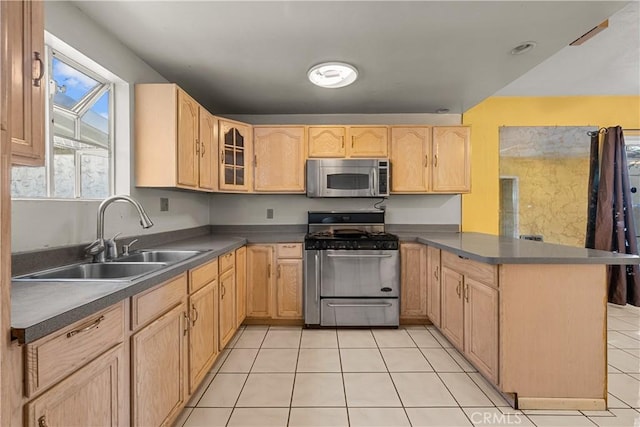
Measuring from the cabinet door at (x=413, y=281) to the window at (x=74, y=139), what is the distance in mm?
2556

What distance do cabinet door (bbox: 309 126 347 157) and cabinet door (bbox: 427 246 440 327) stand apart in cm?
136

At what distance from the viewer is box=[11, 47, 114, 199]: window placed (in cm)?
158

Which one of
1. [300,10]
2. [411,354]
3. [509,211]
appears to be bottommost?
[411,354]

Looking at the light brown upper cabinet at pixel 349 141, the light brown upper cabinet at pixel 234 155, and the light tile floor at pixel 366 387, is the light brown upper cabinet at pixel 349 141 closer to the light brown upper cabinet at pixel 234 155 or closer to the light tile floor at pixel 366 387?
the light brown upper cabinet at pixel 234 155

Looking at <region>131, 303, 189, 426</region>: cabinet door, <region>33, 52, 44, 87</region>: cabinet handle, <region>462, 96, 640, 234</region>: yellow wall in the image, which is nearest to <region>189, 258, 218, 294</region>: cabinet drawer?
<region>131, 303, 189, 426</region>: cabinet door

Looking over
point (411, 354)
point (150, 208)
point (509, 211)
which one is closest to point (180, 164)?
point (150, 208)

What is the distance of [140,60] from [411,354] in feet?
9.95

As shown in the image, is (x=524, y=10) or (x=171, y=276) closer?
(x=171, y=276)

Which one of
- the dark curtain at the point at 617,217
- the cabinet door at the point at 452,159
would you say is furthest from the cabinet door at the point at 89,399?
the dark curtain at the point at 617,217

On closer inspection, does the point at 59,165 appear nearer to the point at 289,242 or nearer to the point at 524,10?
the point at 289,242

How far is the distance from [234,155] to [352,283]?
5.70ft

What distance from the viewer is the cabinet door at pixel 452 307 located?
7.45 ft

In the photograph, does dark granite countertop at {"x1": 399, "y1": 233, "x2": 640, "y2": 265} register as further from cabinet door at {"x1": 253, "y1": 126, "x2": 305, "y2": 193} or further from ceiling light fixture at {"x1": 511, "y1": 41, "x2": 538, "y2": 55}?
cabinet door at {"x1": 253, "y1": 126, "x2": 305, "y2": 193}

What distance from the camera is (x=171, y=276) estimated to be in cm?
150
